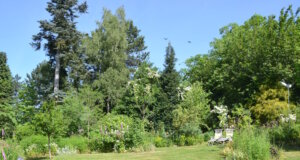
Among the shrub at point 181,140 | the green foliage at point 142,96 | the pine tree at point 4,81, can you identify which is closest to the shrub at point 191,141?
the shrub at point 181,140

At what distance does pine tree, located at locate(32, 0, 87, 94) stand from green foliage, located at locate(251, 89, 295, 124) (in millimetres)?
15032

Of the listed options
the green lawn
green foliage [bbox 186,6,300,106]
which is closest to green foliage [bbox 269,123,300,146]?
the green lawn

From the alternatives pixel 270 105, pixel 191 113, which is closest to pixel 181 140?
pixel 191 113

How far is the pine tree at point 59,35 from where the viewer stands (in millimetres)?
24438

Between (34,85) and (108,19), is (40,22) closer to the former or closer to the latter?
(108,19)

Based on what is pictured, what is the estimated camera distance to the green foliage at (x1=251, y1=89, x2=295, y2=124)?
20234 mm

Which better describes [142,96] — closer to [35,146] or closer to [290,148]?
[35,146]

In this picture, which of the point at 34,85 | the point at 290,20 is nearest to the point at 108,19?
the point at 34,85

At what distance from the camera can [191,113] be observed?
19.3 meters

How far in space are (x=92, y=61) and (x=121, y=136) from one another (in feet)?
53.9

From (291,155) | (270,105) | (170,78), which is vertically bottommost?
(291,155)

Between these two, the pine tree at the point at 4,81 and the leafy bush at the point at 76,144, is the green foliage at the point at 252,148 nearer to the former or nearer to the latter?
the leafy bush at the point at 76,144

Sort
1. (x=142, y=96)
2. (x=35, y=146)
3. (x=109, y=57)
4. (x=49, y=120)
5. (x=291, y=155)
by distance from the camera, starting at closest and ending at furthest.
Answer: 1. (x=291, y=155)
2. (x=49, y=120)
3. (x=35, y=146)
4. (x=142, y=96)
5. (x=109, y=57)

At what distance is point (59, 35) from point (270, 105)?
55.8ft
